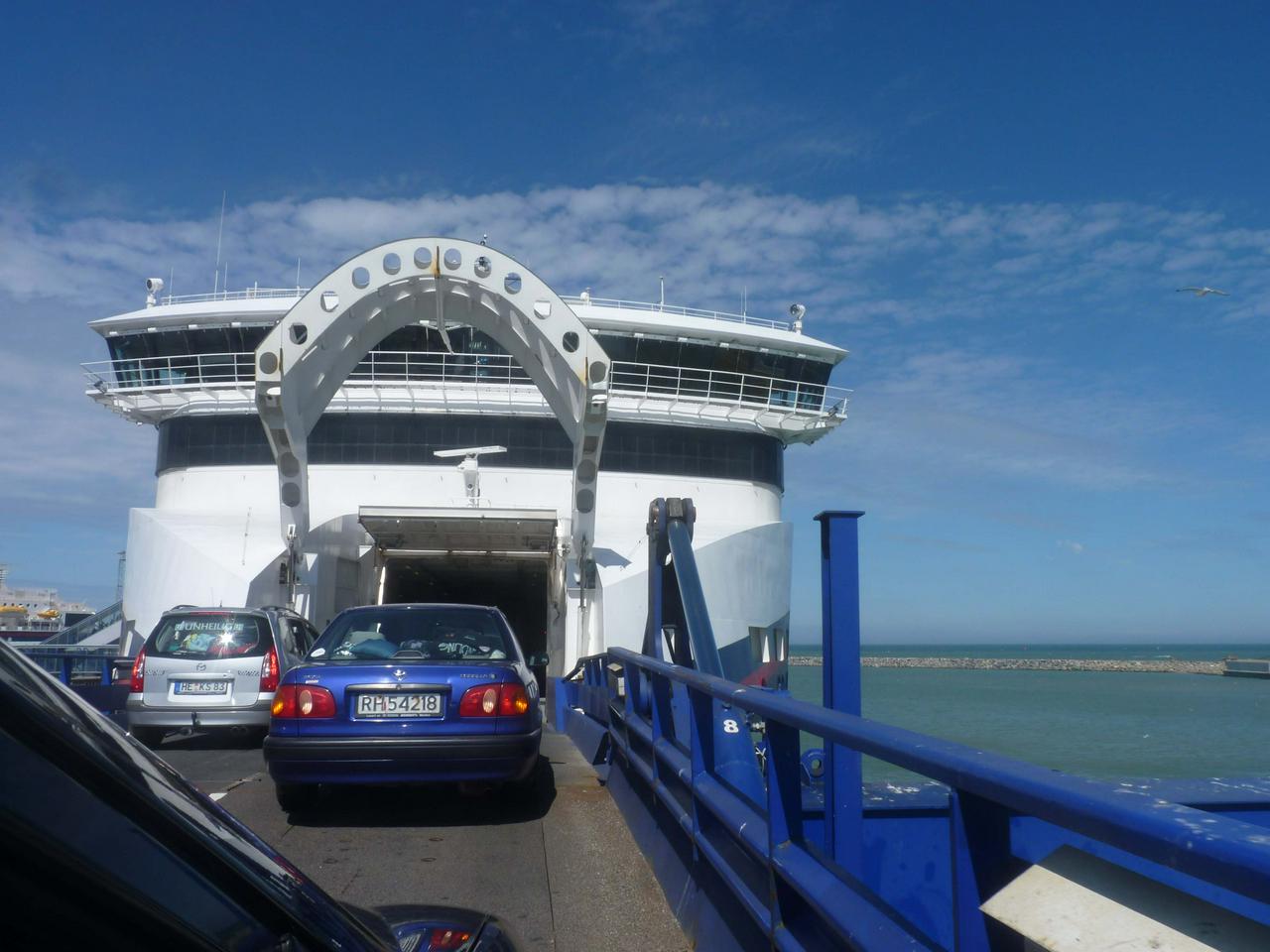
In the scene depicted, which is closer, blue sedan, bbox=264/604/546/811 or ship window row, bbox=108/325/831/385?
blue sedan, bbox=264/604/546/811

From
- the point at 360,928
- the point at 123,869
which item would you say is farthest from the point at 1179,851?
the point at 123,869

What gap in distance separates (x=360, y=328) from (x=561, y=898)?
42.0 ft

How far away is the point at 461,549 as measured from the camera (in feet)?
65.1

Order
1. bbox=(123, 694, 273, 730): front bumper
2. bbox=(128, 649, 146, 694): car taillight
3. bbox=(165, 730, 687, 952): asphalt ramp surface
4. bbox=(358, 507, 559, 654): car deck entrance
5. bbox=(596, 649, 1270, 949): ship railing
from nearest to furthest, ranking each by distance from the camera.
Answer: bbox=(596, 649, 1270, 949): ship railing, bbox=(165, 730, 687, 952): asphalt ramp surface, bbox=(123, 694, 273, 730): front bumper, bbox=(128, 649, 146, 694): car taillight, bbox=(358, 507, 559, 654): car deck entrance

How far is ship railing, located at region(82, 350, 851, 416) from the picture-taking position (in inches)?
792

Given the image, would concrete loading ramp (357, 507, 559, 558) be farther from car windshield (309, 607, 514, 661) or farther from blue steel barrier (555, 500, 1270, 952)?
blue steel barrier (555, 500, 1270, 952)

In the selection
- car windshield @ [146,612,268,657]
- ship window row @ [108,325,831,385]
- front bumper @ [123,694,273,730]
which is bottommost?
front bumper @ [123,694,273,730]

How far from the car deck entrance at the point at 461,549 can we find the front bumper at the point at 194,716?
21.4ft

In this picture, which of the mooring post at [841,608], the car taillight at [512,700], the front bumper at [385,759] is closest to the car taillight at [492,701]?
the car taillight at [512,700]

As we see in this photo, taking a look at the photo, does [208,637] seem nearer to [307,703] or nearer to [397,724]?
[307,703]

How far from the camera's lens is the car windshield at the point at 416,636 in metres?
7.37

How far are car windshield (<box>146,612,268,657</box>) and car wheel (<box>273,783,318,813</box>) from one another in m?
4.05

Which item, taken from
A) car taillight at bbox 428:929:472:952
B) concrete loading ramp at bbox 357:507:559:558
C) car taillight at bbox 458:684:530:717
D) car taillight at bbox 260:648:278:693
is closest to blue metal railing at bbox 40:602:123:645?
concrete loading ramp at bbox 357:507:559:558

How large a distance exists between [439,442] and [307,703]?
13.7 metres
